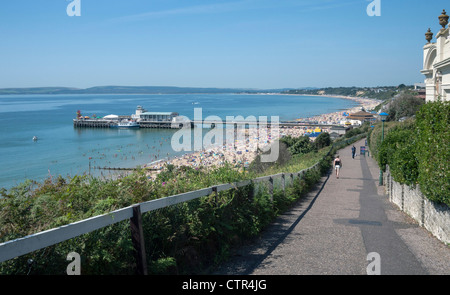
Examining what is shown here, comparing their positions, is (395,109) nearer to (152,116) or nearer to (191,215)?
(191,215)

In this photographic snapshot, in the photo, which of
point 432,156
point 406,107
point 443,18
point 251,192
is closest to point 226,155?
point 406,107

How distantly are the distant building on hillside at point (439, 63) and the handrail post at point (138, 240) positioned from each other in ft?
52.2

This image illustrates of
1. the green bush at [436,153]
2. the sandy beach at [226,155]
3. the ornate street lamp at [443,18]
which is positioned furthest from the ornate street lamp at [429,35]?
the green bush at [436,153]

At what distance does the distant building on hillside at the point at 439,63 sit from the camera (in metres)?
17.5

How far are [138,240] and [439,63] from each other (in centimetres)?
1799

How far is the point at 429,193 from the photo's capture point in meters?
8.00

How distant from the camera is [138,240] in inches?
160

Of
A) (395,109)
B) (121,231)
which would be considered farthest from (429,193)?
(395,109)

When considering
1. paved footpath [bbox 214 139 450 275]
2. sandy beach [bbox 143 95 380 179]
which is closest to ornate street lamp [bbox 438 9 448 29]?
sandy beach [bbox 143 95 380 179]

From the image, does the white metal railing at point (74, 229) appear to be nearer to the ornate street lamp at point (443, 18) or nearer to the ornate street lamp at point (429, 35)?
the ornate street lamp at point (443, 18)

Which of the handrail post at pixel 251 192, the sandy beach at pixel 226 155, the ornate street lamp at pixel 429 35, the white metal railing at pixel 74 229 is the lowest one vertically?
the sandy beach at pixel 226 155

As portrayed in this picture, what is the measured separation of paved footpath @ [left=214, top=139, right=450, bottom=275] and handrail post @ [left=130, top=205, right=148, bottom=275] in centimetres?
143

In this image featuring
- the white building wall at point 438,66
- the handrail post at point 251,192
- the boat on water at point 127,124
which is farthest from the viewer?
the boat on water at point 127,124
